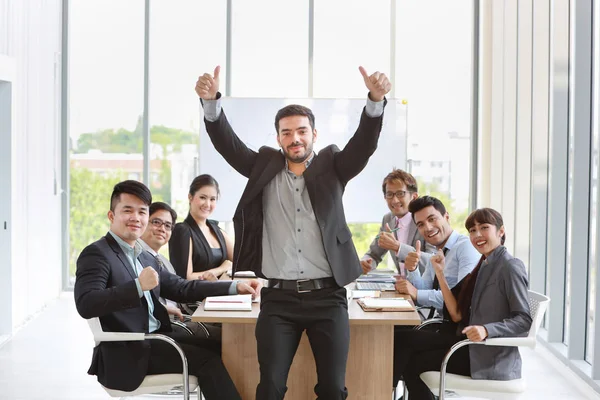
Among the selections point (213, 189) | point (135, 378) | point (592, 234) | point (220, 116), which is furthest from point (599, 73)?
point (135, 378)

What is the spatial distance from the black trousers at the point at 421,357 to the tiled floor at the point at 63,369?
124 centimetres

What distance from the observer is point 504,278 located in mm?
3631

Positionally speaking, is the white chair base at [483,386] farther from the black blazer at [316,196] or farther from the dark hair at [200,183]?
the dark hair at [200,183]

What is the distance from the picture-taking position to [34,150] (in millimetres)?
7434

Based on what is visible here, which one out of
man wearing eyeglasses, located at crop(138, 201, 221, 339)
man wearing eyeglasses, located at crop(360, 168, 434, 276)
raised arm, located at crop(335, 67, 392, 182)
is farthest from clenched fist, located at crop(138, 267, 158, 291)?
man wearing eyeglasses, located at crop(360, 168, 434, 276)

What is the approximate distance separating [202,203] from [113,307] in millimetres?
1922

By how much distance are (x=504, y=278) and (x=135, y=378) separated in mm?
1687

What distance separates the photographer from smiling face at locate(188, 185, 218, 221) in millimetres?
5285

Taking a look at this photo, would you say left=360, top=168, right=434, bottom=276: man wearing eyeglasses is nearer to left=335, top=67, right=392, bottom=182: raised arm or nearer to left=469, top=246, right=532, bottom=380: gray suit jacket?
left=469, top=246, right=532, bottom=380: gray suit jacket

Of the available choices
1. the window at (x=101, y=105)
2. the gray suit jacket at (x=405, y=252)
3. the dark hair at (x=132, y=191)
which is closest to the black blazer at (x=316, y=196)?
the dark hair at (x=132, y=191)

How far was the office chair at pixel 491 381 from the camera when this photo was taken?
349 centimetres

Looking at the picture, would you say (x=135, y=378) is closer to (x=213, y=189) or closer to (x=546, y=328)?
(x=213, y=189)

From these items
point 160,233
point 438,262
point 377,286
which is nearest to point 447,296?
point 438,262

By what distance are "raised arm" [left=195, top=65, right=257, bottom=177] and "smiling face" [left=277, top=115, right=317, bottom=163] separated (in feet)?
0.67
